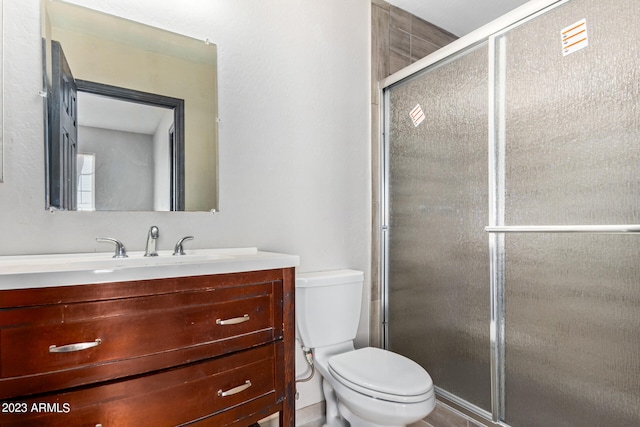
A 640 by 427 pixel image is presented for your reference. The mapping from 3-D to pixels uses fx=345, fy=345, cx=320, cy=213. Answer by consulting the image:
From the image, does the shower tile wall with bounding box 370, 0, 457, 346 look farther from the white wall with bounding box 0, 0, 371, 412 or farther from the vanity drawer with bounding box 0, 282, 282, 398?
the vanity drawer with bounding box 0, 282, 282, 398

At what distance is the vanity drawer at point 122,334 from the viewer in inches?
32.3

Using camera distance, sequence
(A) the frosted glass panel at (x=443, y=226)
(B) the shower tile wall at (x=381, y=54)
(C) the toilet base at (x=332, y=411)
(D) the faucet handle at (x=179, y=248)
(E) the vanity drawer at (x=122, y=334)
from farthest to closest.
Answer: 1. (B) the shower tile wall at (x=381, y=54)
2. (C) the toilet base at (x=332, y=411)
3. (A) the frosted glass panel at (x=443, y=226)
4. (D) the faucet handle at (x=179, y=248)
5. (E) the vanity drawer at (x=122, y=334)

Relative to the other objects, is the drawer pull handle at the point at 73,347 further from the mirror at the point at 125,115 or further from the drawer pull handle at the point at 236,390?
the mirror at the point at 125,115

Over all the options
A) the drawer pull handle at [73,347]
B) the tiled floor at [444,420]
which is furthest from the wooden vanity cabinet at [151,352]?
the tiled floor at [444,420]

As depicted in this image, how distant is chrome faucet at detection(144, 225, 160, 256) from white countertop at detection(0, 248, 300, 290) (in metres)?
0.04

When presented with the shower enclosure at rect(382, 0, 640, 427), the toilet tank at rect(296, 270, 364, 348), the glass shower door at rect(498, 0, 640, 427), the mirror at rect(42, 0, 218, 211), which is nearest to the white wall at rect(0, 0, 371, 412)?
the mirror at rect(42, 0, 218, 211)

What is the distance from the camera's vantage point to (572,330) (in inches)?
48.8

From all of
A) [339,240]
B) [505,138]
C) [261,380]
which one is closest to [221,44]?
[339,240]

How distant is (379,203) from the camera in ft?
6.93

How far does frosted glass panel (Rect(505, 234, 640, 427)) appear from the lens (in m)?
1.11

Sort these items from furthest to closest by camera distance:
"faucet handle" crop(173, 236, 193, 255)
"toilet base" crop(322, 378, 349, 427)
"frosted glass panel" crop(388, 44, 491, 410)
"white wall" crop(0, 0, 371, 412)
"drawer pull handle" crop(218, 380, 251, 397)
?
"toilet base" crop(322, 378, 349, 427), "frosted glass panel" crop(388, 44, 491, 410), "faucet handle" crop(173, 236, 193, 255), "white wall" crop(0, 0, 371, 412), "drawer pull handle" crop(218, 380, 251, 397)

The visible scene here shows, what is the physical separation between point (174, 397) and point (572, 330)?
1352mm

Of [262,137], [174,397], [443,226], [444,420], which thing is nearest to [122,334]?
[174,397]

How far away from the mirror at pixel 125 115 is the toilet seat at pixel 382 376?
0.91 meters
